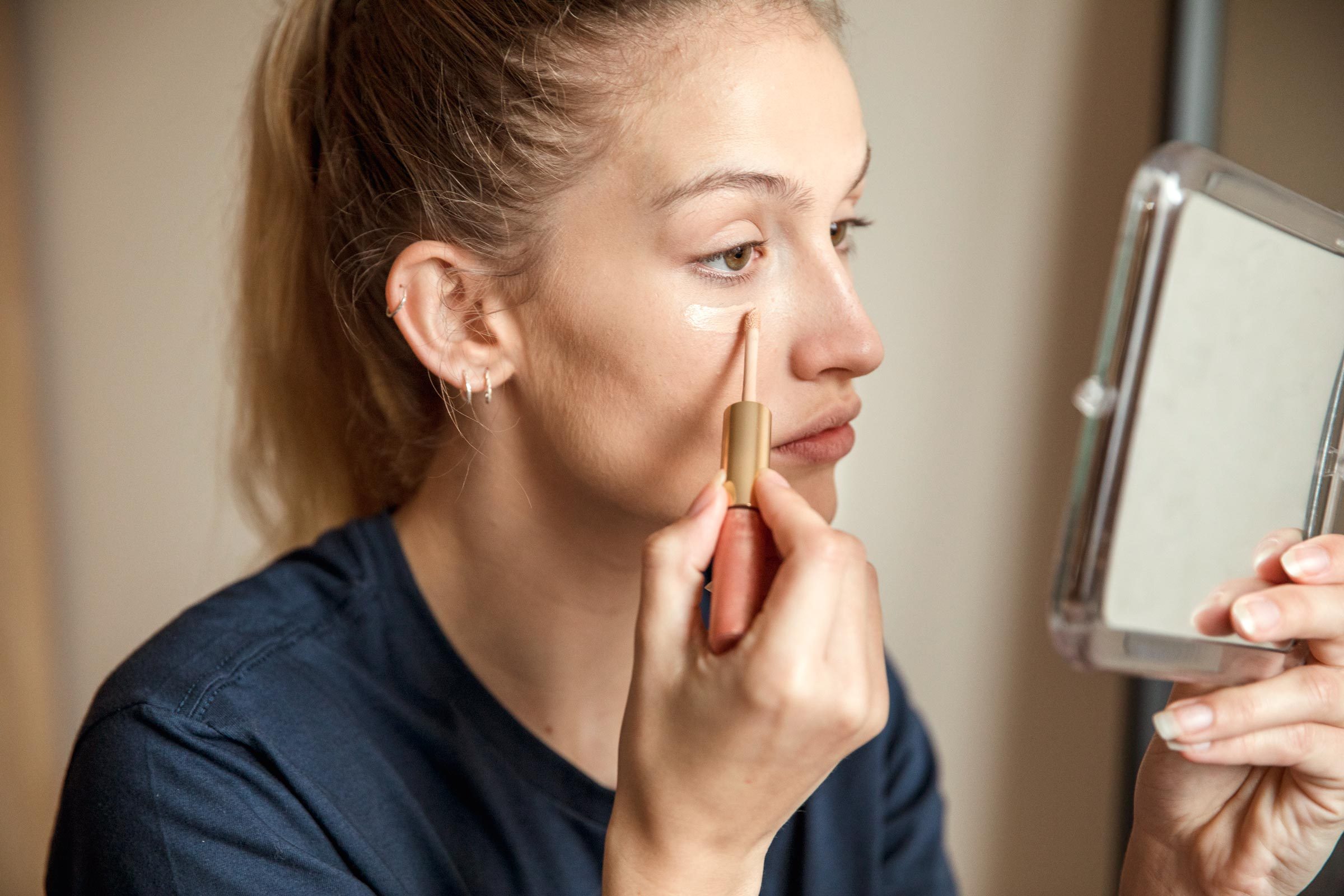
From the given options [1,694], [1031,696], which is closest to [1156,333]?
[1031,696]

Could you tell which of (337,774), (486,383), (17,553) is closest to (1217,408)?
(486,383)

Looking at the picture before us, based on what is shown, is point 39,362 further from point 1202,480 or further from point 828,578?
point 1202,480

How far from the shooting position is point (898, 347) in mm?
1443

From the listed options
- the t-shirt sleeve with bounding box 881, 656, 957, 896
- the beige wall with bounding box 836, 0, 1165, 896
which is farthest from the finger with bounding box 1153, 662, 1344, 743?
the beige wall with bounding box 836, 0, 1165, 896

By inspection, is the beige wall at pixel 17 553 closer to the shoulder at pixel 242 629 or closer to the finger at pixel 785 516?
the shoulder at pixel 242 629

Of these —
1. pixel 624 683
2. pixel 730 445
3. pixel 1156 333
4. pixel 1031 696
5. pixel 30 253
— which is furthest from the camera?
pixel 30 253

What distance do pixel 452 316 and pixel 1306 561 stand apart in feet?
1.89

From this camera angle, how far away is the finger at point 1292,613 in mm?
521

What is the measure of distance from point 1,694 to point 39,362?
0.49 metres

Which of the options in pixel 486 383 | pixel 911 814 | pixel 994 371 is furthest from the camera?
pixel 994 371

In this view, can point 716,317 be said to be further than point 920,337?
No

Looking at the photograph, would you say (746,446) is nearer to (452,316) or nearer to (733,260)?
(733,260)

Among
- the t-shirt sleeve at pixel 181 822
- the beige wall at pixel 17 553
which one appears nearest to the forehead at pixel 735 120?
the t-shirt sleeve at pixel 181 822

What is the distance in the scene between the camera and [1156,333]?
44 cm
